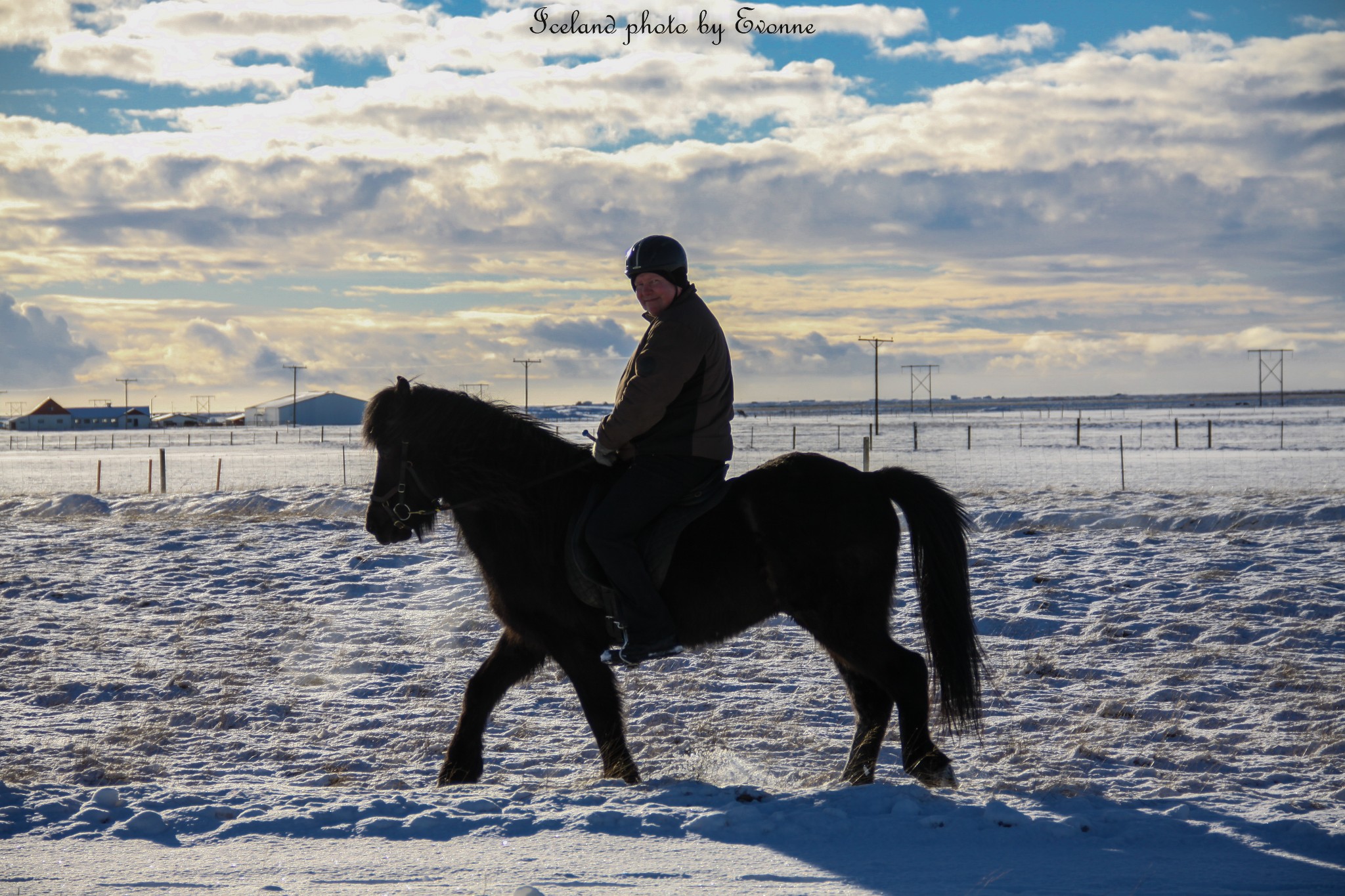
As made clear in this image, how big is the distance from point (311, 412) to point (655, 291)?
121539 millimetres

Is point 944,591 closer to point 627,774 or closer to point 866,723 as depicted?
point 866,723

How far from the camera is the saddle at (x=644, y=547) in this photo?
457 cm

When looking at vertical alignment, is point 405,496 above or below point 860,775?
above

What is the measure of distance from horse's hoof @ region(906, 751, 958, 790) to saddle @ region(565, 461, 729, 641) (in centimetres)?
151

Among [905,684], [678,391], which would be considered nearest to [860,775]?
[905,684]

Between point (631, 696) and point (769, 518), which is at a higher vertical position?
point (769, 518)

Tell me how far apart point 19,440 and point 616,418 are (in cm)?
8398

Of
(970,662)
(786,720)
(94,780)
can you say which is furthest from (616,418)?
(94,780)

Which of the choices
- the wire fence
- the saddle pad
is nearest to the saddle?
the saddle pad

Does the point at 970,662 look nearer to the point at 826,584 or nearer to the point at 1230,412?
the point at 826,584

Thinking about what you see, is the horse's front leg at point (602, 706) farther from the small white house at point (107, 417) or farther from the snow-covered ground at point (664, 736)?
the small white house at point (107, 417)

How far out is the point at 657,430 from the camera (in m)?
4.63

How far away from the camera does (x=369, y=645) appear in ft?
26.4

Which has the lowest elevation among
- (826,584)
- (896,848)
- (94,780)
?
(94,780)
